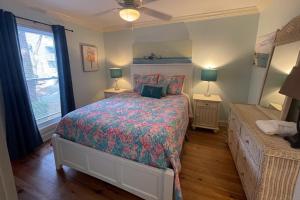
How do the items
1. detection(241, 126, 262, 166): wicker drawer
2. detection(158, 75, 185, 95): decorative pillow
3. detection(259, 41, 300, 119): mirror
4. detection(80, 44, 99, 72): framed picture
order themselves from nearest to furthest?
detection(241, 126, 262, 166): wicker drawer → detection(259, 41, 300, 119): mirror → detection(158, 75, 185, 95): decorative pillow → detection(80, 44, 99, 72): framed picture

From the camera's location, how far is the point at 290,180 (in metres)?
1.16

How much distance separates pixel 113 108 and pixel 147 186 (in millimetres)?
1152

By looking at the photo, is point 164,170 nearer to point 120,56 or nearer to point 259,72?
point 259,72

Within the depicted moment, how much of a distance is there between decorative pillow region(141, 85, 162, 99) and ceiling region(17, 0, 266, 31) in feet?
4.62

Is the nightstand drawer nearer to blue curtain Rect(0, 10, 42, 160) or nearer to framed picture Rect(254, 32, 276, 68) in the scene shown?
framed picture Rect(254, 32, 276, 68)

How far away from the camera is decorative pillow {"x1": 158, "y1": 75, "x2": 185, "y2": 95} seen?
317 cm

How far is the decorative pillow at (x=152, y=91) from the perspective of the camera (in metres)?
2.93

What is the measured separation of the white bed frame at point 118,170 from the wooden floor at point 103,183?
119 mm

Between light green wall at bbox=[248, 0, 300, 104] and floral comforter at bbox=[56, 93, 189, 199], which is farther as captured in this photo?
light green wall at bbox=[248, 0, 300, 104]

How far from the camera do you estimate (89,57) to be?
3.74 meters

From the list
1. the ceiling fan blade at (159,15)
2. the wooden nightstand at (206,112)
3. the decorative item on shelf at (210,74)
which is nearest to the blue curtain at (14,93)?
the ceiling fan blade at (159,15)

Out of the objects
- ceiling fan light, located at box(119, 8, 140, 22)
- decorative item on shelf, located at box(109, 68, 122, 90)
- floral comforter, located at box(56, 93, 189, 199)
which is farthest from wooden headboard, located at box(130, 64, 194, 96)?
ceiling fan light, located at box(119, 8, 140, 22)

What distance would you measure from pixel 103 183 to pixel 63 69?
2.27 meters

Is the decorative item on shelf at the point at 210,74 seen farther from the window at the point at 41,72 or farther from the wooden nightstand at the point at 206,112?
the window at the point at 41,72
